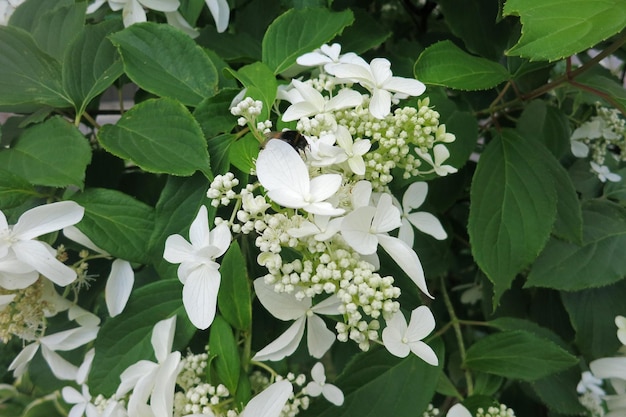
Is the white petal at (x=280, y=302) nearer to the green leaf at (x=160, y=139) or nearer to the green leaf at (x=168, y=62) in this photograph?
the green leaf at (x=160, y=139)

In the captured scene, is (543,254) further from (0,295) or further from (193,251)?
(0,295)

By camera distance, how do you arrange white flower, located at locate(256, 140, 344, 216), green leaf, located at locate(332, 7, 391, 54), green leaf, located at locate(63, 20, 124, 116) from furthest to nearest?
green leaf, located at locate(332, 7, 391, 54) < green leaf, located at locate(63, 20, 124, 116) < white flower, located at locate(256, 140, 344, 216)

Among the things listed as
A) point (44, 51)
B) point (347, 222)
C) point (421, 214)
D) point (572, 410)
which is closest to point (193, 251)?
point (347, 222)

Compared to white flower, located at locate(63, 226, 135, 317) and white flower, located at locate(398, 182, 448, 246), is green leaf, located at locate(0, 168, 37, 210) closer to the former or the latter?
white flower, located at locate(63, 226, 135, 317)

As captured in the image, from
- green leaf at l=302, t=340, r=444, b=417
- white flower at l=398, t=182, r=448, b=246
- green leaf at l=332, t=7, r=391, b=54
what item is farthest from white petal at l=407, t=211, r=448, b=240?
green leaf at l=332, t=7, r=391, b=54

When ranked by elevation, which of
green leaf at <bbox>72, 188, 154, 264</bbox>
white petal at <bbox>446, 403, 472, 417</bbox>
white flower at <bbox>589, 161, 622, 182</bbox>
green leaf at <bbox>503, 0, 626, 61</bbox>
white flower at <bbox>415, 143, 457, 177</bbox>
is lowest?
white petal at <bbox>446, 403, 472, 417</bbox>
